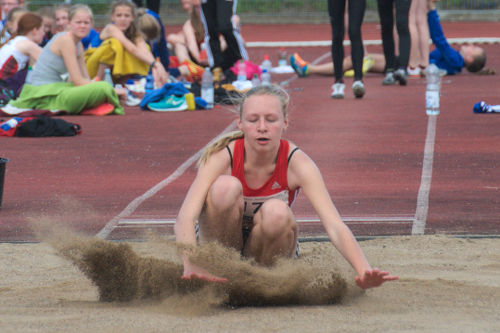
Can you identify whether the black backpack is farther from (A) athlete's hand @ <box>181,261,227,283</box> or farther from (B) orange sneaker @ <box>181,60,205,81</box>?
(A) athlete's hand @ <box>181,261,227,283</box>

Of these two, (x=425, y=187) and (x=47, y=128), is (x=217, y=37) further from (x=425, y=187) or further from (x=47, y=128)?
(x=425, y=187)

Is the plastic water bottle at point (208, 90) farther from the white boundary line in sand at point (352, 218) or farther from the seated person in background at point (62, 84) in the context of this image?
the white boundary line in sand at point (352, 218)

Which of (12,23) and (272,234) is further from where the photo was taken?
A: (12,23)

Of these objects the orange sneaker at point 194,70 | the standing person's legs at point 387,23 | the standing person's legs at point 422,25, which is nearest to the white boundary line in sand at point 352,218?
the standing person's legs at point 387,23

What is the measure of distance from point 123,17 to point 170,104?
1.33 m

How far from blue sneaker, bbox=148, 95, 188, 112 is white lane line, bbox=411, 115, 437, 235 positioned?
11.4 feet

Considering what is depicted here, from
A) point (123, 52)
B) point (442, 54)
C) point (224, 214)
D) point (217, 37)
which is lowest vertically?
point (442, 54)

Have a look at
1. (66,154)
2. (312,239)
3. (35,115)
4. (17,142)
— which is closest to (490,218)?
(312,239)

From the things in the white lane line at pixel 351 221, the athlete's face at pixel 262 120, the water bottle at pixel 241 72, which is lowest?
the water bottle at pixel 241 72

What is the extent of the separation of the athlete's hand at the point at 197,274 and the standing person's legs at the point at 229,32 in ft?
30.0

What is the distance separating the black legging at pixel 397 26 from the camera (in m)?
13.2

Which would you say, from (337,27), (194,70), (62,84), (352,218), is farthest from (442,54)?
(352,218)

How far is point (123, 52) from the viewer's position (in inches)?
504

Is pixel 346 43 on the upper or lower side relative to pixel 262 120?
lower
